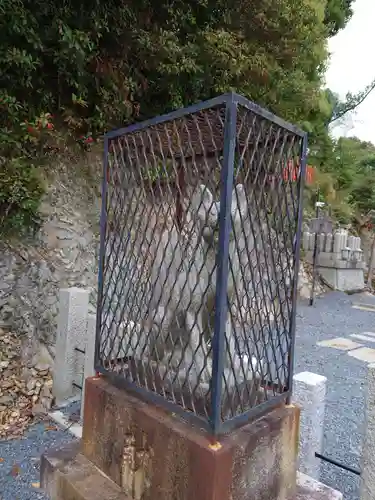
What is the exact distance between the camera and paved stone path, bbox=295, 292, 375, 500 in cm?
343

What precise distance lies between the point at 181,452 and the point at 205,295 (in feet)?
1.99

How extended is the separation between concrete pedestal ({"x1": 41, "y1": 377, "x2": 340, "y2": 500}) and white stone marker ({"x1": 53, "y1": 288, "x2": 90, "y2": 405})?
2009 millimetres

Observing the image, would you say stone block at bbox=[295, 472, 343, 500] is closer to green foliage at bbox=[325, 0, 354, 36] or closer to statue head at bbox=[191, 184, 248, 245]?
statue head at bbox=[191, 184, 248, 245]

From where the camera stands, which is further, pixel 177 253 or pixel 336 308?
pixel 336 308

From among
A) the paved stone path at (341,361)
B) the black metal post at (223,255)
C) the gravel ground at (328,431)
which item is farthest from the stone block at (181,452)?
the paved stone path at (341,361)

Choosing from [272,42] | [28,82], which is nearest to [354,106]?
[272,42]

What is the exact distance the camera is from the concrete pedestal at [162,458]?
1.41m

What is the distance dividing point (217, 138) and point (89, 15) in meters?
3.97

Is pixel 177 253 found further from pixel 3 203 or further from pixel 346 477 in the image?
pixel 3 203

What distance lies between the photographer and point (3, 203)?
4.66 m

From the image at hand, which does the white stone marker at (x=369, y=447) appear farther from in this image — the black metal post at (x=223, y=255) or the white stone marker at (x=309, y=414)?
the black metal post at (x=223, y=255)

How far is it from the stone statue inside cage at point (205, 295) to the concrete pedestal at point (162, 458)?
214 millimetres

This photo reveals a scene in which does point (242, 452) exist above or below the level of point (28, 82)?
below

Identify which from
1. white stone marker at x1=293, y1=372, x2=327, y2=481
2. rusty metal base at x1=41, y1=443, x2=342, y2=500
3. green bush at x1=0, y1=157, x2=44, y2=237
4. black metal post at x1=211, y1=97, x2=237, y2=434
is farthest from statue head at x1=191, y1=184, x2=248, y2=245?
green bush at x1=0, y1=157, x2=44, y2=237
